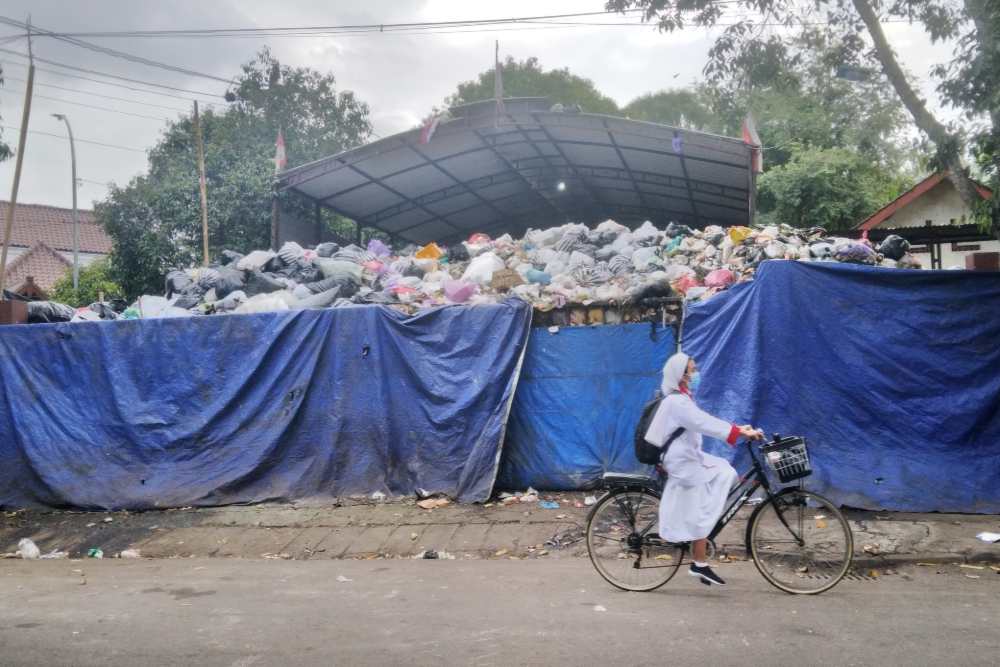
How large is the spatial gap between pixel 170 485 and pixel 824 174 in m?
18.7

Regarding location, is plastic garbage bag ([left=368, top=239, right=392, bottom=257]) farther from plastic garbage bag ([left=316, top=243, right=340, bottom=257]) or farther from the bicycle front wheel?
the bicycle front wheel

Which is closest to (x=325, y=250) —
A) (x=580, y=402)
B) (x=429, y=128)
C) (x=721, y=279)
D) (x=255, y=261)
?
(x=255, y=261)

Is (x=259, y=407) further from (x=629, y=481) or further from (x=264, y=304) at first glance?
(x=629, y=481)

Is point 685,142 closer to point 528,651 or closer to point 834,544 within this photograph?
point 834,544

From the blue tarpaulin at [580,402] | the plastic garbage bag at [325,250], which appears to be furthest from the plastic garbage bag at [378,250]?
the blue tarpaulin at [580,402]

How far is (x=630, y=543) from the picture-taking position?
5.55m

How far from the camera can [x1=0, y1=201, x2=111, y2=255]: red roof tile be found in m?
45.2

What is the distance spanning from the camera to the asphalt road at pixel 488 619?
4281 millimetres

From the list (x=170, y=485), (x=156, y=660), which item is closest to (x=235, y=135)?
(x=170, y=485)

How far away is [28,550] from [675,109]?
41832 mm

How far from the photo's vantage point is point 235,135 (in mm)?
28047

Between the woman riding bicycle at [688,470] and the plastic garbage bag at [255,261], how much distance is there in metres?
7.91

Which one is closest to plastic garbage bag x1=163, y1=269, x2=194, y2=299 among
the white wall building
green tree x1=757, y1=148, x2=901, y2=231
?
the white wall building

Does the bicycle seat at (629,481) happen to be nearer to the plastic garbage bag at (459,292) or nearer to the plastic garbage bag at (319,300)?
the plastic garbage bag at (459,292)
